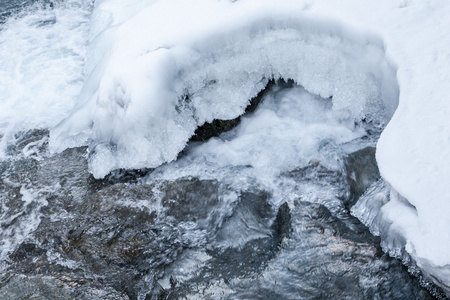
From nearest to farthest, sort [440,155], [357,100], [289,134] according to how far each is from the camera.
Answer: [440,155]
[357,100]
[289,134]

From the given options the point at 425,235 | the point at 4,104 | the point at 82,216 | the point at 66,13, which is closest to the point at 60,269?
the point at 82,216

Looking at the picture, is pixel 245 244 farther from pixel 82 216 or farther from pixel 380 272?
pixel 82 216

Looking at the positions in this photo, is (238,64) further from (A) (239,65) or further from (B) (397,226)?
(B) (397,226)

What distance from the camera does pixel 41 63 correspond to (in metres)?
6.12

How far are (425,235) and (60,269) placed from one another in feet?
8.30

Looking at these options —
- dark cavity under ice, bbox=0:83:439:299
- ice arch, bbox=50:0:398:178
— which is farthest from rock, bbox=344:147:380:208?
ice arch, bbox=50:0:398:178

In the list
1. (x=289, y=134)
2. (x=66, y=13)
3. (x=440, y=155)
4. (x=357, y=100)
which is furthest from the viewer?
(x=66, y=13)

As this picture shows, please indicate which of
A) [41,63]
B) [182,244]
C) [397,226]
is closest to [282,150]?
[182,244]

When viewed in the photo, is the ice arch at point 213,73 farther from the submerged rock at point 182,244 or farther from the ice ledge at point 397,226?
the ice ledge at point 397,226

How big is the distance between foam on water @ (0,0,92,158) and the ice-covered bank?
1067 millimetres

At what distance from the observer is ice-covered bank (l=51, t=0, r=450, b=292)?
11.5 feet

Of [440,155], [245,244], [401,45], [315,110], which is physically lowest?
[245,244]

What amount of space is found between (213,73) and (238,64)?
0.25 meters

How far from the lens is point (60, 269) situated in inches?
124
